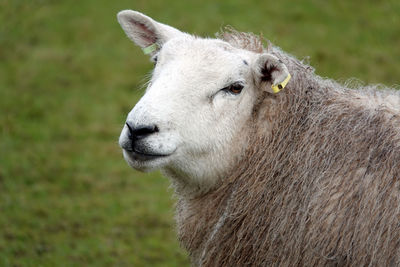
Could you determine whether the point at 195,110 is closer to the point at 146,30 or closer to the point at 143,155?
the point at 143,155

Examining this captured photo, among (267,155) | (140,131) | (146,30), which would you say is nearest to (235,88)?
(267,155)

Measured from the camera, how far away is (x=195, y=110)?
3777 millimetres

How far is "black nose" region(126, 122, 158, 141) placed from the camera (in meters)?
3.54

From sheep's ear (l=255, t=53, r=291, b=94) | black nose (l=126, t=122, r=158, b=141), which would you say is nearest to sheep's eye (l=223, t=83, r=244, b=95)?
sheep's ear (l=255, t=53, r=291, b=94)

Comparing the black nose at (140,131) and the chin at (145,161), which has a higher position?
the black nose at (140,131)

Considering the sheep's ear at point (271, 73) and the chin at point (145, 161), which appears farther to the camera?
the sheep's ear at point (271, 73)

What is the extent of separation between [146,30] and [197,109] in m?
1.06

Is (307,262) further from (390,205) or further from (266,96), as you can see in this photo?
(266,96)

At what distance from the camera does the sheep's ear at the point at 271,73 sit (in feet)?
12.5

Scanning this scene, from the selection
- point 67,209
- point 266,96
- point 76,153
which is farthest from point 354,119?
point 76,153

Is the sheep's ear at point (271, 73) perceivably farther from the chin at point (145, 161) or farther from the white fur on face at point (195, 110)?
the chin at point (145, 161)

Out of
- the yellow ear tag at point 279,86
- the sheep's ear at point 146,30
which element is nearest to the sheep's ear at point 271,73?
the yellow ear tag at point 279,86

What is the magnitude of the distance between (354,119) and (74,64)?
795 centimetres

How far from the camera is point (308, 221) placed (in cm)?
370
